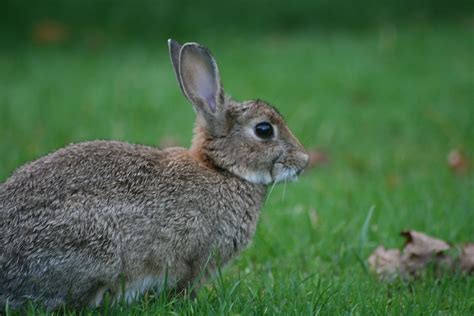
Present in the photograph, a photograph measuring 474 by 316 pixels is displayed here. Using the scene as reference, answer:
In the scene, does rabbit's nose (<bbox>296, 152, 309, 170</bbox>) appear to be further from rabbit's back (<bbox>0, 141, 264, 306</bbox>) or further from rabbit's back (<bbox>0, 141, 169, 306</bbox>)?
rabbit's back (<bbox>0, 141, 169, 306</bbox>)

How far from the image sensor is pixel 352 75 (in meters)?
11.7

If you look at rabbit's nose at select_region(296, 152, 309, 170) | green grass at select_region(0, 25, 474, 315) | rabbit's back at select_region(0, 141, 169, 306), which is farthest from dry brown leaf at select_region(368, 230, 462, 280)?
rabbit's back at select_region(0, 141, 169, 306)

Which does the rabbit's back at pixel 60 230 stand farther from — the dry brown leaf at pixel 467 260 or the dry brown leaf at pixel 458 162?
the dry brown leaf at pixel 458 162

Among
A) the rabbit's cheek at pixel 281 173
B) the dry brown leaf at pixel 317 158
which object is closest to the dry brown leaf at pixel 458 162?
the dry brown leaf at pixel 317 158

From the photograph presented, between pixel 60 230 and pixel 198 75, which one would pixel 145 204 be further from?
pixel 198 75

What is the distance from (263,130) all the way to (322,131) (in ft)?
14.3

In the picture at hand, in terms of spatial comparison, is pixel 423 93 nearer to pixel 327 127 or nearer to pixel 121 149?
pixel 327 127

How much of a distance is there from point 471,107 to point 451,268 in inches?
208

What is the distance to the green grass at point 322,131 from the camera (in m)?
4.77

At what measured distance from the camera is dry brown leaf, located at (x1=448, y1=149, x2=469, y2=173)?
26.4 ft

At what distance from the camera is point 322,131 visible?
30.8ft

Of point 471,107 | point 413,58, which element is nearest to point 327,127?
point 471,107

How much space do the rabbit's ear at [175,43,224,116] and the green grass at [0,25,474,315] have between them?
118cm

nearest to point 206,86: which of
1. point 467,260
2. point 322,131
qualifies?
point 467,260
